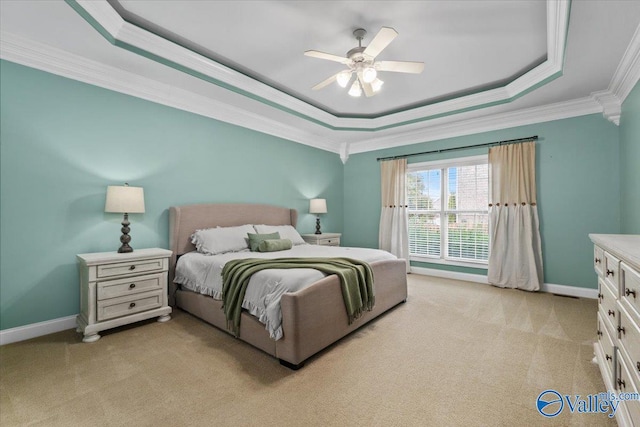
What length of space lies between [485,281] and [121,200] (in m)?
4.92

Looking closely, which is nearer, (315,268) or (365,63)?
(315,268)

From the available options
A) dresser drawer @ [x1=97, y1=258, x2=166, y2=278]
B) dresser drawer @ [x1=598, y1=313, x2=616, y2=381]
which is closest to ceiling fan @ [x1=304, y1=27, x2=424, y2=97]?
dresser drawer @ [x1=598, y1=313, x2=616, y2=381]

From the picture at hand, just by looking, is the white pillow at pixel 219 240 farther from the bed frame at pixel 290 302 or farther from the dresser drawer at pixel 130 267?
the dresser drawer at pixel 130 267

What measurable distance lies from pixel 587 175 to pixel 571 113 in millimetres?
848

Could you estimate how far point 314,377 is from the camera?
1938 millimetres

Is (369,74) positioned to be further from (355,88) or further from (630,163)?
(630,163)

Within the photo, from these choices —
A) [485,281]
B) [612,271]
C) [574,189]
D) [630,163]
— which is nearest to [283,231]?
[485,281]

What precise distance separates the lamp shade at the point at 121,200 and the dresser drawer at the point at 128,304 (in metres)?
0.83

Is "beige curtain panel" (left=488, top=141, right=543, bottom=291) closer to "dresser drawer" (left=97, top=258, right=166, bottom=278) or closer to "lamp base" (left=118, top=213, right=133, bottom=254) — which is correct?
"dresser drawer" (left=97, top=258, right=166, bottom=278)

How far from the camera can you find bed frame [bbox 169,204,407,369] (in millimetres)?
2033

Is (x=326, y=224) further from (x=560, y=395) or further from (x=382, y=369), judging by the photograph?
(x=560, y=395)

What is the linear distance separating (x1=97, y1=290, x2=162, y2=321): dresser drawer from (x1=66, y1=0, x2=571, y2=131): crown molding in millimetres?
2318

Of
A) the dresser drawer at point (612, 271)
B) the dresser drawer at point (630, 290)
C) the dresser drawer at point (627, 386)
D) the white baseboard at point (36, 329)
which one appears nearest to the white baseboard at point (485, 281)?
the dresser drawer at point (612, 271)

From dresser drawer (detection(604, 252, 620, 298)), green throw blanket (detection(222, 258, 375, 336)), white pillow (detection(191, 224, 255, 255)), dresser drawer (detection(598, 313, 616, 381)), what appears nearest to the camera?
dresser drawer (detection(604, 252, 620, 298))
